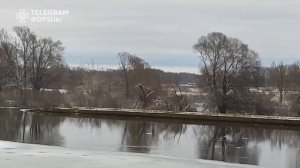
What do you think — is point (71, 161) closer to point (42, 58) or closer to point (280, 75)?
point (42, 58)

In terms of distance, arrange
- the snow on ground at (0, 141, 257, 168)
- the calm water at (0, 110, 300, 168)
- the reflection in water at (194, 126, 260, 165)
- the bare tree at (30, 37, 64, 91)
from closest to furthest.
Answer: the snow on ground at (0, 141, 257, 168)
the reflection in water at (194, 126, 260, 165)
the calm water at (0, 110, 300, 168)
the bare tree at (30, 37, 64, 91)

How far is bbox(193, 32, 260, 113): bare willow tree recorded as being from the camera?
177 ft

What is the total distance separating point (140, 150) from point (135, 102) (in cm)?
3657

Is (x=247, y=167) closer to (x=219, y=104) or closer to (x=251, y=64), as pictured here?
(x=219, y=104)

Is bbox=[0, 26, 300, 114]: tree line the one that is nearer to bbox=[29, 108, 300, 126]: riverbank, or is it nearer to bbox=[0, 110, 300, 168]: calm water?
bbox=[29, 108, 300, 126]: riverbank

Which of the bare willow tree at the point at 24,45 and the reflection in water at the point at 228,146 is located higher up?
the bare willow tree at the point at 24,45

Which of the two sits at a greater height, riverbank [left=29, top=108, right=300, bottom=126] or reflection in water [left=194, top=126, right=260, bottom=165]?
riverbank [left=29, top=108, right=300, bottom=126]

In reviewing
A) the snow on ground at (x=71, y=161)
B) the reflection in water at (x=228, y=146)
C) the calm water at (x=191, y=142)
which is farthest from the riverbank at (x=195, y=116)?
the snow on ground at (x=71, y=161)

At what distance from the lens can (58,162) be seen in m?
12.3

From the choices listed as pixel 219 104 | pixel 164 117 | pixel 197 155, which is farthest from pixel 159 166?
pixel 219 104

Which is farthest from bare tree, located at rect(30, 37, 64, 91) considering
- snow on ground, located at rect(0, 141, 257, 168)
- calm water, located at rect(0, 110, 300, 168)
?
snow on ground, located at rect(0, 141, 257, 168)

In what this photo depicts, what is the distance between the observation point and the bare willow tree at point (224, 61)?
5406 cm

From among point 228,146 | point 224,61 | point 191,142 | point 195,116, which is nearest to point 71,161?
point 228,146

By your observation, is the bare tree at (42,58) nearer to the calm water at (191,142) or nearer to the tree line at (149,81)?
the tree line at (149,81)
